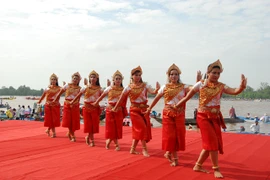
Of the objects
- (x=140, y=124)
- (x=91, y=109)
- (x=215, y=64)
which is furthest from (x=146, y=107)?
(x=215, y=64)

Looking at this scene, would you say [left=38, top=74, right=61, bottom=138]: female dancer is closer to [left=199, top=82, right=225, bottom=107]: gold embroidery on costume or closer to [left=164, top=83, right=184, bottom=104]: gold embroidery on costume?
[left=164, top=83, right=184, bottom=104]: gold embroidery on costume

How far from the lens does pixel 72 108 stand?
252 inches

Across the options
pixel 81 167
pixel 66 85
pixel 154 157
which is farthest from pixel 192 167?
pixel 66 85

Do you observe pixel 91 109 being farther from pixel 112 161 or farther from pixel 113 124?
pixel 112 161

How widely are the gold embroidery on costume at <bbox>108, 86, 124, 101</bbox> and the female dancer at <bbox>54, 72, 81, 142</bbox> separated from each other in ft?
3.75

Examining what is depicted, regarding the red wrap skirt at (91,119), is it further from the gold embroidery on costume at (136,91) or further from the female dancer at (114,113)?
the gold embroidery on costume at (136,91)

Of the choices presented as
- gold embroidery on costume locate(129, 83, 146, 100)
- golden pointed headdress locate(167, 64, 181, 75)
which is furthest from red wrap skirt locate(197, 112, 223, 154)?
gold embroidery on costume locate(129, 83, 146, 100)

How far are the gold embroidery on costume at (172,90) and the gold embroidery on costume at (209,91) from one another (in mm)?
542

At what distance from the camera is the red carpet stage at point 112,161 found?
3553mm

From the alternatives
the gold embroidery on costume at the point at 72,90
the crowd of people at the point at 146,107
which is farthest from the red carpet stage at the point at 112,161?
the gold embroidery on costume at the point at 72,90

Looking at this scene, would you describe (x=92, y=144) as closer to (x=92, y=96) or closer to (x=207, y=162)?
(x=92, y=96)

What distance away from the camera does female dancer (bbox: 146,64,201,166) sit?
13.5ft

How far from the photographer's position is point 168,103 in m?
4.25

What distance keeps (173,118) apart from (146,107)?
2.78 ft
